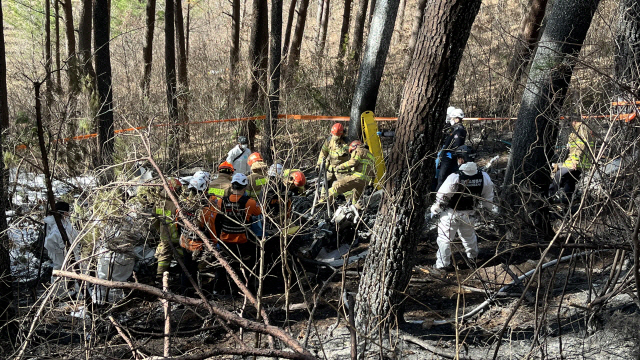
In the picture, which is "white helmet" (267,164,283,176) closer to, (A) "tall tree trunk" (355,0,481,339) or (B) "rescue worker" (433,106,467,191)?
(A) "tall tree trunk" (355,0,481,339)

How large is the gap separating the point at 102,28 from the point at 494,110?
8069 mm

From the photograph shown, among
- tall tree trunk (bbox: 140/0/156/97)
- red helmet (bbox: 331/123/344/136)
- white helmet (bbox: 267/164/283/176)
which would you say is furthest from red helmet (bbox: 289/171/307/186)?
tall tree trunk (bbox: 140/0/156/97)

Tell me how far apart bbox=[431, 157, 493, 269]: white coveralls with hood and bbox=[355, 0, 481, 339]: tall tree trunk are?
1.78 meters

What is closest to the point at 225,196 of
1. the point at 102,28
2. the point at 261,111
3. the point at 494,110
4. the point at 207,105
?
the point at 102,28

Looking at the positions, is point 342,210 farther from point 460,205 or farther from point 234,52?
point 234,52

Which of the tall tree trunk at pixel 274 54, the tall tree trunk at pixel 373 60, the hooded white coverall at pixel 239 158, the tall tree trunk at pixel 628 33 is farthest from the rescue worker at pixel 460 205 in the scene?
the tall tree trunk at pixel 274 54

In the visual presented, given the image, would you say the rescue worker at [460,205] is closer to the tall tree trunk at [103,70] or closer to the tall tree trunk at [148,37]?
the tall tree trunk at [103,70]

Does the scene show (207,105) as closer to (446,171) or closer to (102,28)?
(102,28)

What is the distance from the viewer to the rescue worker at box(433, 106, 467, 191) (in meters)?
8.45

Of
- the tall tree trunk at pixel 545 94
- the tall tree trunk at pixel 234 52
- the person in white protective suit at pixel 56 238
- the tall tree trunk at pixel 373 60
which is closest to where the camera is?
the person in white protective suit at pixel 56 238

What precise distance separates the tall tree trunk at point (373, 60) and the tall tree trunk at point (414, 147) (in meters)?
5.66

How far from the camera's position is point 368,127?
9.48 m

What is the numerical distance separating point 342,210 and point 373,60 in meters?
3.84

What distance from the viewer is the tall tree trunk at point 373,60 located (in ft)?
33.3
